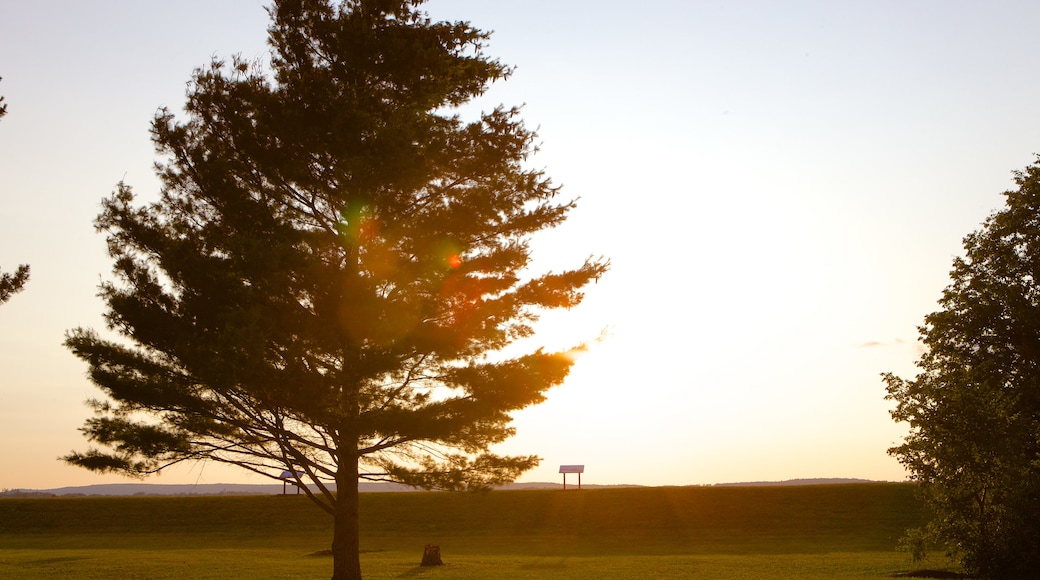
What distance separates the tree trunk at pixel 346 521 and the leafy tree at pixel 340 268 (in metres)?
0.04

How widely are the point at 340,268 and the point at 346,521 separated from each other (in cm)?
611

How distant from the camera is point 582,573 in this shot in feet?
104

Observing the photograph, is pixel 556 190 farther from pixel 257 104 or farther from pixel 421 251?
pixel 257 104

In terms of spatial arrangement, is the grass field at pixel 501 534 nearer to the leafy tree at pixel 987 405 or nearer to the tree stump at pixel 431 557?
the tree stump at pixel 431 557

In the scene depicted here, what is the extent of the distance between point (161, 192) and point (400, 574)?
17.5 meters

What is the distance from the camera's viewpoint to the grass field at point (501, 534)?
3381 cm

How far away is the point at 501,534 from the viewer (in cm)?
5666

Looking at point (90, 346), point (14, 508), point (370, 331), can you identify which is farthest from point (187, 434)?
point (14, 508)

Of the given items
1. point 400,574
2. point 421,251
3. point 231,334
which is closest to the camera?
point 231,334

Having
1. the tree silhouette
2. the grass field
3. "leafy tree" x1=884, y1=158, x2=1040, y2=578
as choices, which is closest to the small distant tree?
the tree silhouette

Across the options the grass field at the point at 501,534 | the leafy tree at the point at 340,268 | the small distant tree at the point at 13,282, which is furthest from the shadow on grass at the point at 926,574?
the small distant tree at the point at 13,282

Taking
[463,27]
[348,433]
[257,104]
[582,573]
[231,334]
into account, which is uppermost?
[463,27]

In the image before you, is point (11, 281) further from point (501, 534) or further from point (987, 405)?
point (501, 534)

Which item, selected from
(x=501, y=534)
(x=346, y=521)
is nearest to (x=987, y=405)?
(x=346, y=521)
